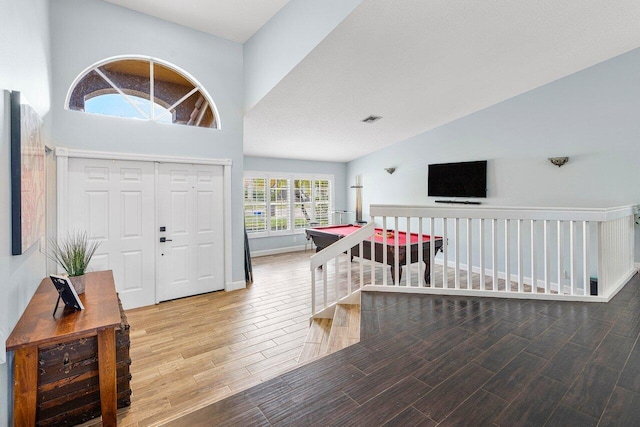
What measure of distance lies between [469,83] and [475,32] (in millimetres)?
1297

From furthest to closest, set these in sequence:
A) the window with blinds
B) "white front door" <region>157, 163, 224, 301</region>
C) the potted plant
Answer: the window with blinds → "white front door" <region>157, 163, 224, 301</region> → the potted plant

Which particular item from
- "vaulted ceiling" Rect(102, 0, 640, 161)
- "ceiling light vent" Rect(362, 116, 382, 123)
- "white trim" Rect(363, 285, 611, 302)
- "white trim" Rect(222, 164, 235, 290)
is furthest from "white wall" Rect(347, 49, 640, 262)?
"white trim" Rect(222, 164, 235, 290)

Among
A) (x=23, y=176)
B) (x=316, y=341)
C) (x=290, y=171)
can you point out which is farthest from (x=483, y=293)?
(x=290, y=171)

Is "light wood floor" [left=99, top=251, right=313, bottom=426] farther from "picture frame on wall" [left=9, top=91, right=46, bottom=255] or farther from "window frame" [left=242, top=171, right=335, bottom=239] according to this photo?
"window frame" [left=242, top=171, right=335, bottom=239]

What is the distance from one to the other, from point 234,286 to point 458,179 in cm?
461

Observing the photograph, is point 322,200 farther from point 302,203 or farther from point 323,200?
point 302,203

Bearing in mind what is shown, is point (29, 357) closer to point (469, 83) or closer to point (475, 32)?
point (475, 32)

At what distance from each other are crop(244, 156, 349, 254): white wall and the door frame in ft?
8.73

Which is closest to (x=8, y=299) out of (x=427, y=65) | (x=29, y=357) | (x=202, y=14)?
(x=29, y=357)

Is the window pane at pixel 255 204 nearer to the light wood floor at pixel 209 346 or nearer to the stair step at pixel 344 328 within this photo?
the light wood floor at pixel 209 346

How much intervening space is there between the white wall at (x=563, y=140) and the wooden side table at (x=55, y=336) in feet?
19.1

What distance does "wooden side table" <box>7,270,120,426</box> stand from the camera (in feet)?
5.06

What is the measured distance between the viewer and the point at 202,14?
3.84 meters

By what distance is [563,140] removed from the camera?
461 cm
